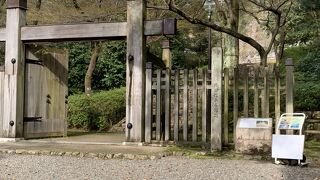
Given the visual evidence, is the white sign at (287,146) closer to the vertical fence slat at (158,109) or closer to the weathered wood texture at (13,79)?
the vertical fence slat at (158,109)

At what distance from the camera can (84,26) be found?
11039 millimetres

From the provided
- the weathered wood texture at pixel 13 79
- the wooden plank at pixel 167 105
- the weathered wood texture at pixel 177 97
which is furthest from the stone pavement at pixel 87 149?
the weathered wood texture at pixel 13 79

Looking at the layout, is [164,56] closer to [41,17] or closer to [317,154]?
[41,17]

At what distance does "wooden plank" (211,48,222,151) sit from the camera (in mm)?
9250

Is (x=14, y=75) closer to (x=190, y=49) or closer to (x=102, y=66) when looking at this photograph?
(x=102, y=66)

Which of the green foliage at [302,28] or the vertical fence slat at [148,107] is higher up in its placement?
the green foliage at [302,28]

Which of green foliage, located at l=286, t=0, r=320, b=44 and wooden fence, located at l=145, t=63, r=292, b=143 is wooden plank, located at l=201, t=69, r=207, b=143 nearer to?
wooden fence, located at l=145, t=63, r=292, b=143

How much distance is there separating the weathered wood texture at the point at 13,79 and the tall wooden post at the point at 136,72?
3055 millimetres

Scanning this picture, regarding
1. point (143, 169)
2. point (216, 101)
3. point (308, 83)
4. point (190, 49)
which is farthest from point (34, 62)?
point (190, 49)

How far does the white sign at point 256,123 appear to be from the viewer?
8.55 m

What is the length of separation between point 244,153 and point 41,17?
412 inches

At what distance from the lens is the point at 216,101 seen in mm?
9297

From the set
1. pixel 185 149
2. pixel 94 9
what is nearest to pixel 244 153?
pixel 185 149

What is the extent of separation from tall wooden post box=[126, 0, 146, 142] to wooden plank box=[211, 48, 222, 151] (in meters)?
1.85
